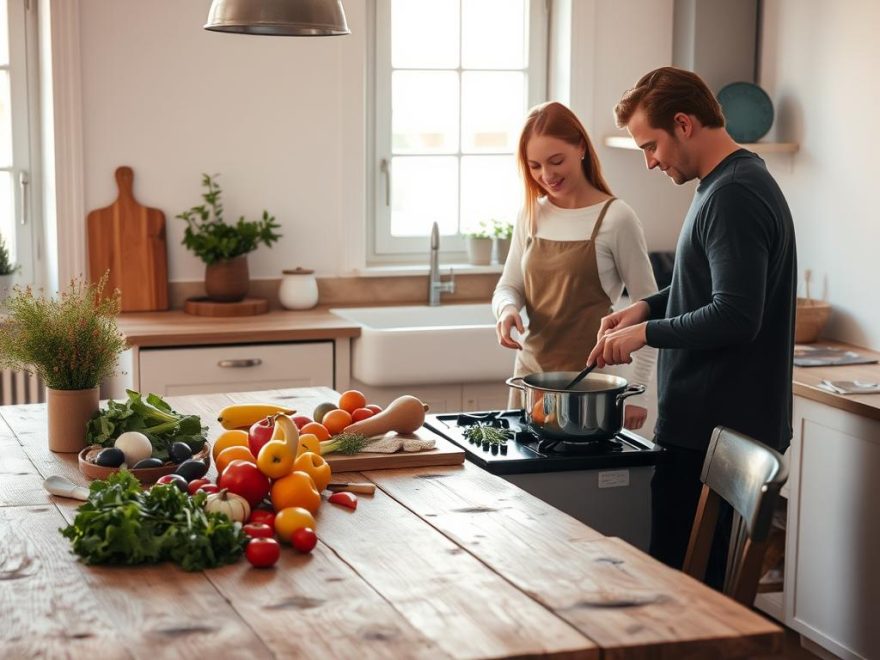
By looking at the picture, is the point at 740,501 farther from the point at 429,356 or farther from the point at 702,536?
the point at 429,356

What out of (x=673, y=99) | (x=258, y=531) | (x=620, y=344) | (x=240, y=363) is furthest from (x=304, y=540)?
(x=240, y=363)

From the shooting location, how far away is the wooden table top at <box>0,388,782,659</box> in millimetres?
1536

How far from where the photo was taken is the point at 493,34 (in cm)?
468

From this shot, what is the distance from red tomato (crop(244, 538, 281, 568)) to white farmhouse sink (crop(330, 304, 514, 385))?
2.12m

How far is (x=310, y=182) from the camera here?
176 inches

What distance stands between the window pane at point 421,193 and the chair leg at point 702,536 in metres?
2.58

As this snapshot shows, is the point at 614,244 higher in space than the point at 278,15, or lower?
lower

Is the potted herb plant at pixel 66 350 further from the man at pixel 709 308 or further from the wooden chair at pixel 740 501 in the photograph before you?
the wooden chair at pixel 740 501

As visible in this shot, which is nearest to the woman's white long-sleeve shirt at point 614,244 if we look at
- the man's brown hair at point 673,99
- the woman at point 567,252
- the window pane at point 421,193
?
the woman at point 567,252

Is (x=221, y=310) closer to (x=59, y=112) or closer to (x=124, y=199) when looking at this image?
(x=124, y=199)

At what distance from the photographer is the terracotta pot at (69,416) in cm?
247

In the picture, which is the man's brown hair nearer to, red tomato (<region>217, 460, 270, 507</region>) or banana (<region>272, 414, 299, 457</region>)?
banana (<region>272, 414, 299, 457</region>)

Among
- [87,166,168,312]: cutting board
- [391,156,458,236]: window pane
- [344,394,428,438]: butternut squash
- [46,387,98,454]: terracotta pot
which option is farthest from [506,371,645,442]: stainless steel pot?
[391,156,458,236]: window pane

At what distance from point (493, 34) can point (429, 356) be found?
1431 mm
